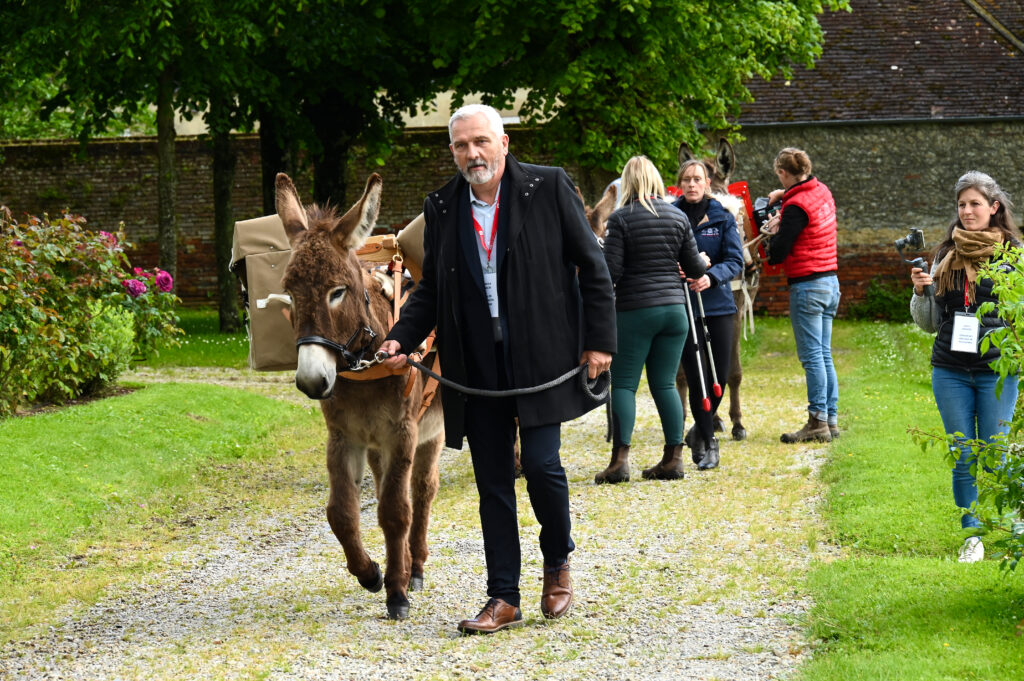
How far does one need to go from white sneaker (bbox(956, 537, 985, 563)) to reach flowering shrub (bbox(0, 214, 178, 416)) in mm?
7892

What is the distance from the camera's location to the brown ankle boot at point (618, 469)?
32.9 feet

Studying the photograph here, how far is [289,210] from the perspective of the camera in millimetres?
6223

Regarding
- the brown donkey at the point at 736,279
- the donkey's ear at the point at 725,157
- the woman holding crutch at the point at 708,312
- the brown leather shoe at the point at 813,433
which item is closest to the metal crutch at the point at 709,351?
the woman holding crutch at the point at 708,312

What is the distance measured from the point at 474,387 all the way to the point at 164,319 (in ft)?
34.1

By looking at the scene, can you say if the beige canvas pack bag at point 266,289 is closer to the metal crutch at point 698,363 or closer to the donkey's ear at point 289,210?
the donkey's ear at point 289,210

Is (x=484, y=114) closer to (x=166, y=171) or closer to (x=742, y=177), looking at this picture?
(x=166, y=171)

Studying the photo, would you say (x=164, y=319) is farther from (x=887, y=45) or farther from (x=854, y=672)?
(x=887, y=45)

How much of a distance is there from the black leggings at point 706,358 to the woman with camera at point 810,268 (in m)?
0.66

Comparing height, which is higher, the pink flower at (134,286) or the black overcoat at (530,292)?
the black overcoat at (530,292)

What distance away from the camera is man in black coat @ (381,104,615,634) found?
19.2 feet

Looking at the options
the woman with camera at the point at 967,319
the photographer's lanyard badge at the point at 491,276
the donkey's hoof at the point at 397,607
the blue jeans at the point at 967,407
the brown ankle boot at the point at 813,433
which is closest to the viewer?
the photographer's lanyard badge at the point at 491,276

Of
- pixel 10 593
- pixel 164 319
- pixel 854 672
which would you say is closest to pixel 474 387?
pixel 854 672

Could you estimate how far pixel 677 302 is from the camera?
9.66m

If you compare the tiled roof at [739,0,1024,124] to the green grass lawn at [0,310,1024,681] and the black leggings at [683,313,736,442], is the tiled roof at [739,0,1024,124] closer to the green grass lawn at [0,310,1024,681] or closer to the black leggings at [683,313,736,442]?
the green grass lawn at [0,310,1024,681]
